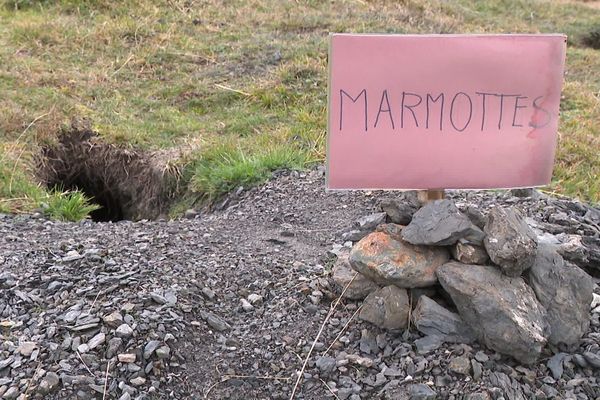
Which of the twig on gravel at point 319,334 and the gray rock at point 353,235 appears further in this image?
the gray rock at point 353,235

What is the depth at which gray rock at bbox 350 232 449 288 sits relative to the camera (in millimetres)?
2188

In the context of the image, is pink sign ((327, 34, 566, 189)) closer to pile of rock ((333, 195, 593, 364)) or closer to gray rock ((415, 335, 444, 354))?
pile of rock ((333, 195, 593, 364))

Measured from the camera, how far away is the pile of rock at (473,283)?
209 centimetres

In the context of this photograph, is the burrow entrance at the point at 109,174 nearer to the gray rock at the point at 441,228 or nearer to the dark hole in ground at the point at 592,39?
the gray rock at the point at 441,228

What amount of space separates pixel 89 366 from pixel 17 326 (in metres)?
0.37

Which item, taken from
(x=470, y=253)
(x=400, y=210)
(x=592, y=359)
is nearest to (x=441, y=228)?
(x=470, y=253)

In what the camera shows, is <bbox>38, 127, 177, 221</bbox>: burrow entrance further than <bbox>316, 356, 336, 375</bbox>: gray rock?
Yes

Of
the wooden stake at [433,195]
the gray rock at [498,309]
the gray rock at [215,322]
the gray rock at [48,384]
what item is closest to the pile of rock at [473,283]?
the gray rock at [498,309]

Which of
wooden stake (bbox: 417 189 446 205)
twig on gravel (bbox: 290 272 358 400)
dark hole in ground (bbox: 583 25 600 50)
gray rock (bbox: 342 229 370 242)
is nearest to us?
twig on gravel (bbox: 290 272 358 400)

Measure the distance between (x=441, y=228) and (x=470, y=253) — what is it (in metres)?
0.12

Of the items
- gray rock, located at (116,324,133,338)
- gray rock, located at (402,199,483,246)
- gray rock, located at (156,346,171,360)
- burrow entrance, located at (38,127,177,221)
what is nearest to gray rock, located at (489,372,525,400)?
gray rock, located at (402,199,483,246)

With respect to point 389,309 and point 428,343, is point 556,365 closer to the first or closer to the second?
point 428,343

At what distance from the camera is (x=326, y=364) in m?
2.18

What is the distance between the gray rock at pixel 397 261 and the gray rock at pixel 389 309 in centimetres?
3
